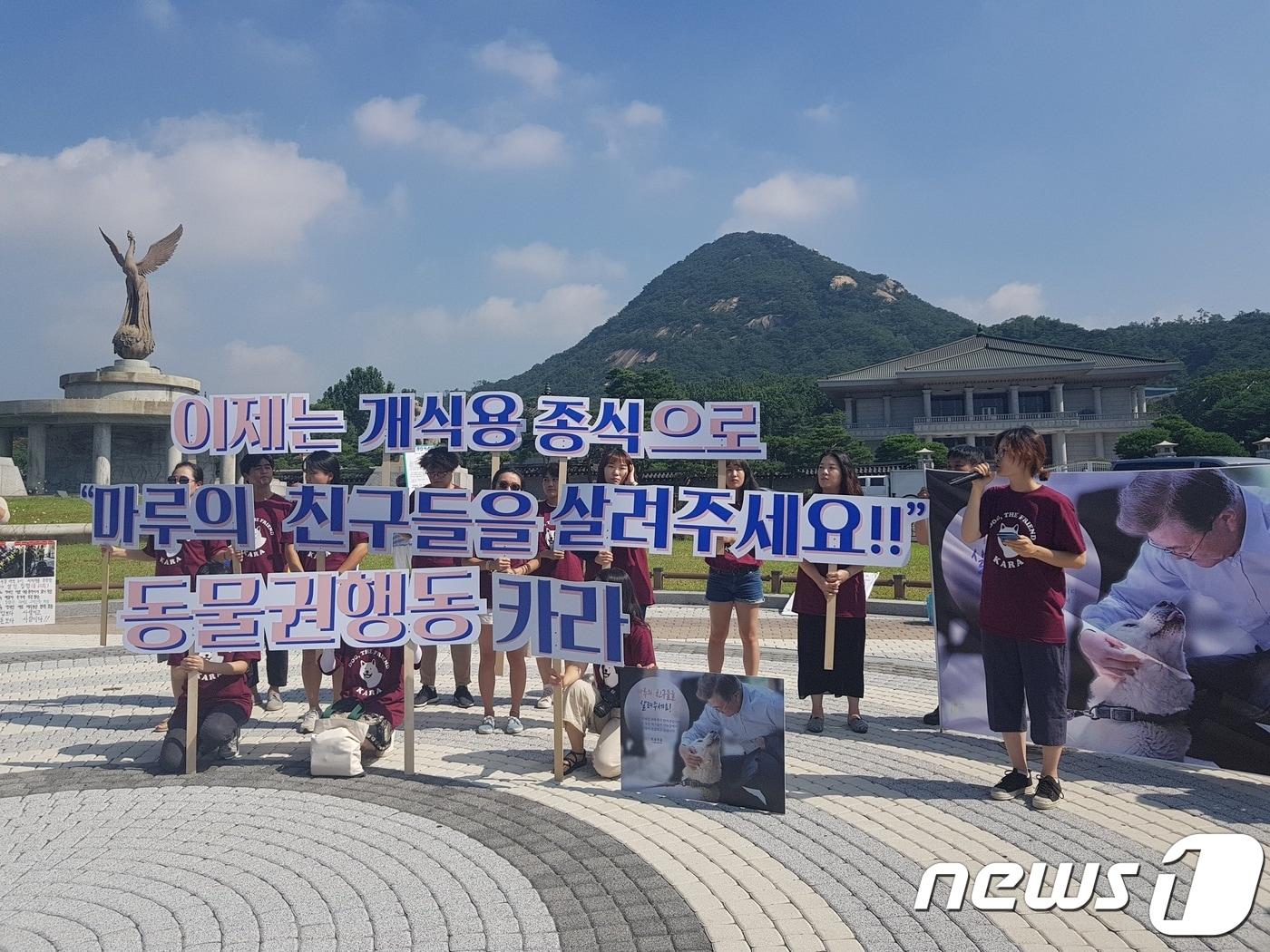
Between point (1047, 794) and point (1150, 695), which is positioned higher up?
point (1150, 695)

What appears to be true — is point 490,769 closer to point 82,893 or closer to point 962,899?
point 82,893

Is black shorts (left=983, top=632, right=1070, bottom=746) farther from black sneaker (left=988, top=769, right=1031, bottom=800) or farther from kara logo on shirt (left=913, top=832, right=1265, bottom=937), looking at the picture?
kara logo on shirt (left=913, top=832, right=1265, bottom=937)

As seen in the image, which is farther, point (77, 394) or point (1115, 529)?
point (77, 394)

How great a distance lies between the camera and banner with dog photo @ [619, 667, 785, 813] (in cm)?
442

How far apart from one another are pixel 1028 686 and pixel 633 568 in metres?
2.36

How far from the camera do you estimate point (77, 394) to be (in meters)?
37.4

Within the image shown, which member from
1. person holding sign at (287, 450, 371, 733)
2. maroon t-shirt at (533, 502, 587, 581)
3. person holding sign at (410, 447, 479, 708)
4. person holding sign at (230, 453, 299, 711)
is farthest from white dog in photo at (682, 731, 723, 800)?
person holding sign at (230, 453, 299, 711)

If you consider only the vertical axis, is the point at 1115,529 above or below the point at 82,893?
above

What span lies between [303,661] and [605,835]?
3173 millimetres

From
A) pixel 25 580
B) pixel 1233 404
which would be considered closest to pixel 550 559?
pixel 25 580

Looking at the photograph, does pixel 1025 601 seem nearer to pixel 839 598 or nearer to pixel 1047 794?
pixel 1047 794

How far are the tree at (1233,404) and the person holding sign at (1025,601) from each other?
48.5m

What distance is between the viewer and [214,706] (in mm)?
5516


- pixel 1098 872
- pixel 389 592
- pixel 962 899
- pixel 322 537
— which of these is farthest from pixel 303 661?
pixel 1098 872
